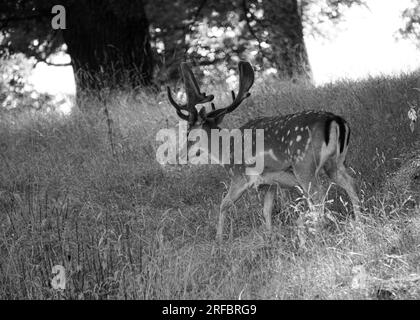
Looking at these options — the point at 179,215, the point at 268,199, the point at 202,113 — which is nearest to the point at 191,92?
the point at 202,113

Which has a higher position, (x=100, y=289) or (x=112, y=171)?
(x=112, y=171)

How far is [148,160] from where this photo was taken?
9891 mm

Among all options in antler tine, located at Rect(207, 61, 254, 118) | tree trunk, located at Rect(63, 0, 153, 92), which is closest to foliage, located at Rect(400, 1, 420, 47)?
tree trunk, located at Rect(63, 0, 153, 92)

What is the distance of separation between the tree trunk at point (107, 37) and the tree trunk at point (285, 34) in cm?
238

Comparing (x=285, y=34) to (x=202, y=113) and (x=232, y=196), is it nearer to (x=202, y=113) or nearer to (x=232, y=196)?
(x=202, y=113)

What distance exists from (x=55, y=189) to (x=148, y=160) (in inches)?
50.1

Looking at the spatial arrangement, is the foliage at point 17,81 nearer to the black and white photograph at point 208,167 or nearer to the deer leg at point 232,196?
the black and white photograph at point 208,167

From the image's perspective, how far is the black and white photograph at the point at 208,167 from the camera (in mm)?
5848

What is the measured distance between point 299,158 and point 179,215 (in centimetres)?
150

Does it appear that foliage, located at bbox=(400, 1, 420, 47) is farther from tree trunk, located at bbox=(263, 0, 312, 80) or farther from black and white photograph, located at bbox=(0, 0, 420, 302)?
tree trunk, located at bbox=(263, 0, 312, 80)

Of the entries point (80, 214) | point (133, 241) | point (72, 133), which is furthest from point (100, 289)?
point (72, 133)

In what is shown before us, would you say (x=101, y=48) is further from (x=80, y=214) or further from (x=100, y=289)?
(x=100, y=289)

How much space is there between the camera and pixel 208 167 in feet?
30.8
